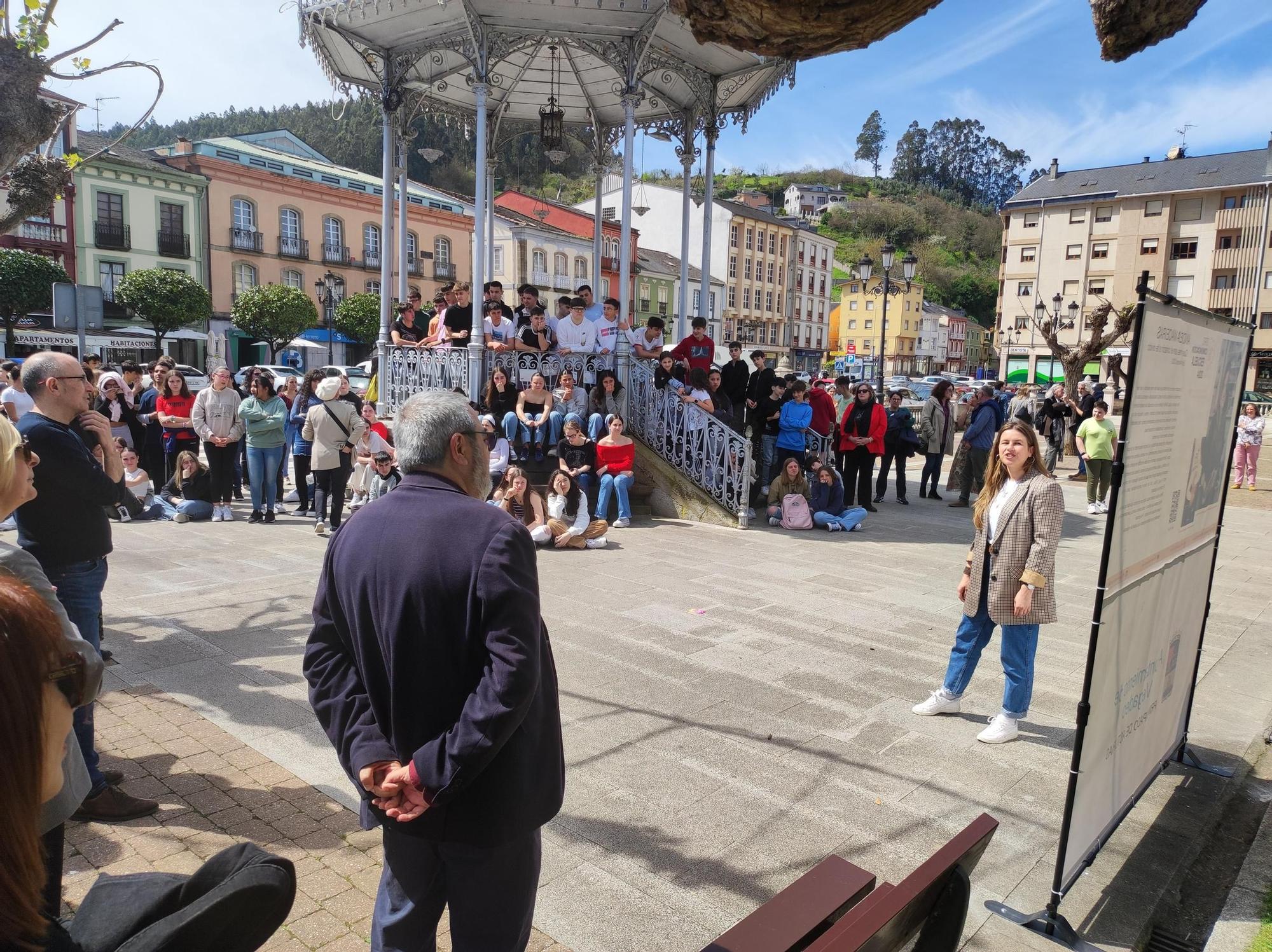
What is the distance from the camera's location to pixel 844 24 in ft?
3.84

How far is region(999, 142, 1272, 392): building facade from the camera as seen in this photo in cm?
5244

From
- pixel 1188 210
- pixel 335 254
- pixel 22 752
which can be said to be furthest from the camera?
pixel 1188 210

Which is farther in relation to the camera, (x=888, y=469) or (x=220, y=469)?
(x=888, y=469)

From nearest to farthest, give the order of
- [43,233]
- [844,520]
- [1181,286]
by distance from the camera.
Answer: [844,520] → [43,233] → [1181,286]

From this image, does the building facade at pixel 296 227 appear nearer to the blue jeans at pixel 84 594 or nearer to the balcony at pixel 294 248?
the balcony at pixel 294 248

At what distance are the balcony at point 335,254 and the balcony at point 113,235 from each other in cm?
935

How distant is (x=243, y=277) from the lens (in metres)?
42.4

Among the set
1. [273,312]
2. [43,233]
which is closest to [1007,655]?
[273,312]

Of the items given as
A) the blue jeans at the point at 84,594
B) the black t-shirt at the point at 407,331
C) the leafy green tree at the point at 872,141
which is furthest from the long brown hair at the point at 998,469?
the leafy green tree at the point at 872,141

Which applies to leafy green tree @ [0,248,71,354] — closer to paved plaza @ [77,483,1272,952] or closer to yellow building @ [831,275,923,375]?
paved plaza @ [77,483,1272,952]

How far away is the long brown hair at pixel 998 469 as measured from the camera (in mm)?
4496

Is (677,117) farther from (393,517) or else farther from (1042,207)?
(1042,207)

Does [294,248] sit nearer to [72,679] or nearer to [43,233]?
[43,233]

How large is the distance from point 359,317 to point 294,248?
5.56 m
